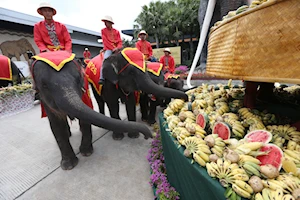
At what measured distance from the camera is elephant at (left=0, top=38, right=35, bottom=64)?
10359mm

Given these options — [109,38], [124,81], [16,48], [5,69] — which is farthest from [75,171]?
[16,48]

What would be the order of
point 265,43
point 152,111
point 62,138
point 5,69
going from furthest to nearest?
point 5,69 → point 152,111 → point 62,138 → point 265,43

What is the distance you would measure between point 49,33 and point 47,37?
93mm

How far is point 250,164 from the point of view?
1.14 metres

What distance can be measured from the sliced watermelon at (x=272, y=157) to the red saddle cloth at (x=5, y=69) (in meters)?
7.41

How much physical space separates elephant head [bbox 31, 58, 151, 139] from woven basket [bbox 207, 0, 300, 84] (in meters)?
1.19

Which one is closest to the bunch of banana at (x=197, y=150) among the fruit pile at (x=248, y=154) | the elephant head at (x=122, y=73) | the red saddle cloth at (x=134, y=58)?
the fruit pile at (x=248, y=154)

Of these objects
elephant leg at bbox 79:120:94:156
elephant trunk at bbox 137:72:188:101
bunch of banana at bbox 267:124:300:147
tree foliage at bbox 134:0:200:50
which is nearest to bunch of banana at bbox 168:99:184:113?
elephant trunk at bbox 137:72:188:101

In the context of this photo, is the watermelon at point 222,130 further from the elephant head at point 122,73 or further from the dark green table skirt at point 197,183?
the elephant head at point 122,73

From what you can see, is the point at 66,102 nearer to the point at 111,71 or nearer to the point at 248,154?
the point at 111,71

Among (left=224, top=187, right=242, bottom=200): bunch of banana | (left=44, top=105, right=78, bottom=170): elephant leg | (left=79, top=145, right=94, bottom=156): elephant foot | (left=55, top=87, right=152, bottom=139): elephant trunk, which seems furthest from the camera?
(left=79, top=145, right=94, bottom=156): elephant foot

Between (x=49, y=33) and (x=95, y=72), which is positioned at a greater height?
(x=49, y=33)

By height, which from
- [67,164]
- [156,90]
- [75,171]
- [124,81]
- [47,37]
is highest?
[47,37]

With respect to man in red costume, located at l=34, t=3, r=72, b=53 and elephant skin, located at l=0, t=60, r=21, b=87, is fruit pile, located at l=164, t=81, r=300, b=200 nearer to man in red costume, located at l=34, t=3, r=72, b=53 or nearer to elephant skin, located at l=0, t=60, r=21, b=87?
man in red costume, located at l=34, t=3, r=72, b=53
